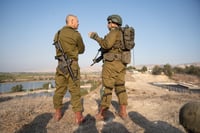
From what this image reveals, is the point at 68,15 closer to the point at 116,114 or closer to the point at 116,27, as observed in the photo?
the point at 116,27

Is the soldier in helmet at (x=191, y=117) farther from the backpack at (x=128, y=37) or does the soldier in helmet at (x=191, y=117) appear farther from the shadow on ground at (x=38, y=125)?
the backpack at (x=128, y=37)

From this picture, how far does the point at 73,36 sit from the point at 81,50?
0.42 metres

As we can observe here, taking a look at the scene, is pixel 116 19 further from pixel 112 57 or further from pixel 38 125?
pixel 38 125

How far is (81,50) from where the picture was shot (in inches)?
177

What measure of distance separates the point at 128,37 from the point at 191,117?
324 centimetres

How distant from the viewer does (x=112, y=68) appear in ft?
14.5

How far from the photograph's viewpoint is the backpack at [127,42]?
440cm

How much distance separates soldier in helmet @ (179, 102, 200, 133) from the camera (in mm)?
1287

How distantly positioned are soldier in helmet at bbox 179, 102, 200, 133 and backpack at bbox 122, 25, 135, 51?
3.16 meters

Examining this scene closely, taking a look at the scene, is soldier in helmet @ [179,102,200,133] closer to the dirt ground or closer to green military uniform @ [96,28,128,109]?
the dirt ground

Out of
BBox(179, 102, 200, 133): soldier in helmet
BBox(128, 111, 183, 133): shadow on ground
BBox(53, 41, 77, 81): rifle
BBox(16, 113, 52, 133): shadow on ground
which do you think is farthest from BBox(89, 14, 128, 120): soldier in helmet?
BBox(179, 102, 200, 133): soldier in helmet

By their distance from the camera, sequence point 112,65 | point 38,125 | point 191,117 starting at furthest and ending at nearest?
point 112,65, point 38,125, point 191,117

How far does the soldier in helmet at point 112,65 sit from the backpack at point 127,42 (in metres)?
0.09

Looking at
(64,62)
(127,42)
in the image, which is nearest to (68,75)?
(64,62)
